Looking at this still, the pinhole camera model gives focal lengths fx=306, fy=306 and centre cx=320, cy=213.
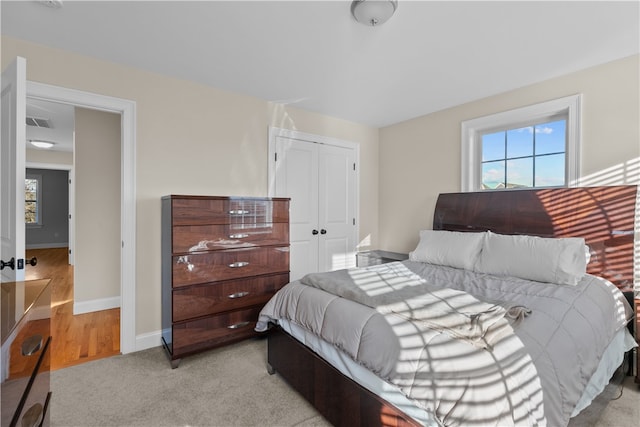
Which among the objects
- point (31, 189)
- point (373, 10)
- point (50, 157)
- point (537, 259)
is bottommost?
point (537, 259)

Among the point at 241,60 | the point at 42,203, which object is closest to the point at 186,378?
the point at 241,60

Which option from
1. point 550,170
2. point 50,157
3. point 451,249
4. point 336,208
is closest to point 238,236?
point 336,208

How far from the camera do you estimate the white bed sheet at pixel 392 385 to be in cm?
133

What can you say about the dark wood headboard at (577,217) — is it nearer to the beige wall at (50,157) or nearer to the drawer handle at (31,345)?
the drawer handle at (31,345)

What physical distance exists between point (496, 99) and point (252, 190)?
277cm

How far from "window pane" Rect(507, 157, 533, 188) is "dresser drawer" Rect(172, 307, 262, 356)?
2.87 meters

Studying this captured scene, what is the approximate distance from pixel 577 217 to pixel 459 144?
4.52 ft

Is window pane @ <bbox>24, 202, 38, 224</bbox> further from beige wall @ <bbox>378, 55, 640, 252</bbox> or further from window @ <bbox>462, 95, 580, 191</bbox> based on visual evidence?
window @ <bbox>462, 95, 580, 191</bbox>

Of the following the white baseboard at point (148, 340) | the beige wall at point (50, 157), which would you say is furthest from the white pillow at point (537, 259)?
the beige wall at point (50, 157)

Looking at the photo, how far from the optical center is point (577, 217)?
8.33 feet

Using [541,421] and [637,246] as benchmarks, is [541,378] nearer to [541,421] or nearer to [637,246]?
[541,421]

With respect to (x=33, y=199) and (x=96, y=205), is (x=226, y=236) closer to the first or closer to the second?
(x=96, y=205)

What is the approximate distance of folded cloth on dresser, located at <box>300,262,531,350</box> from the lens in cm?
132

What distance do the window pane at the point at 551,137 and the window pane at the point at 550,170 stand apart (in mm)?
66
